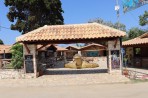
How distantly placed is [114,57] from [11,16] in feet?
102

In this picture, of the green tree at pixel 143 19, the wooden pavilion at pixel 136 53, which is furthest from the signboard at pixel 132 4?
the green tree at pixel 143 19

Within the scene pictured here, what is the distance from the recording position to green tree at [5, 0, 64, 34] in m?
47.3

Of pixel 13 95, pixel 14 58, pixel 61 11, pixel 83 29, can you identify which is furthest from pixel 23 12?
pixel 13 95

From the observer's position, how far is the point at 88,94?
14.2m

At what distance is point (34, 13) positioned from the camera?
159 ft

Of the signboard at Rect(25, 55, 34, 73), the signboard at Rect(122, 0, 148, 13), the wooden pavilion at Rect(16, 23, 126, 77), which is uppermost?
the signboard at Rect(122, 0, 148, 13)

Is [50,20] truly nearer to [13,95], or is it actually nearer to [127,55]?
[127,55]

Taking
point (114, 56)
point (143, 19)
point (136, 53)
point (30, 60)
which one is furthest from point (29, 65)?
point (143, 19)

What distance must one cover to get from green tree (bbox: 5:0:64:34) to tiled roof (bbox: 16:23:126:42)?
23.1 metres

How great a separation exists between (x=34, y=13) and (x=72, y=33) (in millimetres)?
26424

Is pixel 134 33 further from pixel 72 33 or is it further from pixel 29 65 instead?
pixel 29 65

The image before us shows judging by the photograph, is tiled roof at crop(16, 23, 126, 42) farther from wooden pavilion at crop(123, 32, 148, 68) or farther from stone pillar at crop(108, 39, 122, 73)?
wooden pavilion at crop(123, 32, 148, 68)

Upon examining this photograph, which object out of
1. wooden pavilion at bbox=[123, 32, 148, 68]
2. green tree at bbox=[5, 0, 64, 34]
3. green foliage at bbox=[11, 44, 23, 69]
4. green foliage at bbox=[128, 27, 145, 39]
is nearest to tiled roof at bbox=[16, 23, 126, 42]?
wooden pavilion at bbox=[123, 32, 148, 68]

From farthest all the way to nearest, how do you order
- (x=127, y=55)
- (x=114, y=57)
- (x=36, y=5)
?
(x=36, y=5), (x=127, y=55), (x=114, y=57)
